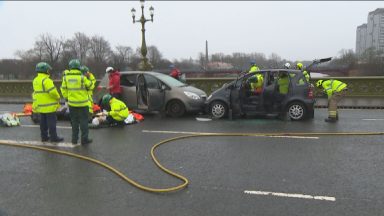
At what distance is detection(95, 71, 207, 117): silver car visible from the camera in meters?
11.9

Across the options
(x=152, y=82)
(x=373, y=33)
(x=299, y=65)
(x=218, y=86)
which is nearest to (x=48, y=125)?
(x=152, y=82)

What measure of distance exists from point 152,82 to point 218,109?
8.00ft

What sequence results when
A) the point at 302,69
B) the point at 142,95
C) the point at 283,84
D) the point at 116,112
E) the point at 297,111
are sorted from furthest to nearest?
the point at 142,95 < the point at 302,69 < the point at 283,84 < the point at 297,111 < the point at 116,112

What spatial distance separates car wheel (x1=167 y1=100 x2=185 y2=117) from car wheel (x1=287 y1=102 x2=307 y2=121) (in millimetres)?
3334

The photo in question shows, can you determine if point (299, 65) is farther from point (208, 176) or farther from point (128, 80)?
point (208, 176)

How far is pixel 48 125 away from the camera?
817 cm

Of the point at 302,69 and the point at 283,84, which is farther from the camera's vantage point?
the point at 302,69

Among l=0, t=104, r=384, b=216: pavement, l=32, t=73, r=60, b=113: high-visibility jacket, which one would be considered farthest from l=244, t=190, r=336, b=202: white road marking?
l=32, t=73, r=60, b=113: high-visibility jacket

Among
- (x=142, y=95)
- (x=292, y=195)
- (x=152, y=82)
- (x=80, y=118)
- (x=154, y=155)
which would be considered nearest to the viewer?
(x=292, y=195)

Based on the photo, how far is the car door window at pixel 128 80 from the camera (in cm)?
1262

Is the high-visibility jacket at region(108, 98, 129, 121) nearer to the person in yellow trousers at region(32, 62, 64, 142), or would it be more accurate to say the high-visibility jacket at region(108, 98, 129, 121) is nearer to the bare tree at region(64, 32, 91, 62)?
the person in yellow trousers at region(32, 62, 64, 142)

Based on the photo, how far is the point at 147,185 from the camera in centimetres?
519

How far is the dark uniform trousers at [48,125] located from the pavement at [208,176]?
471mm

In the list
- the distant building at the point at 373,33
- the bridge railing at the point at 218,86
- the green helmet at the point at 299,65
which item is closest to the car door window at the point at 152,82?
the green helmet at the point at 299,65
